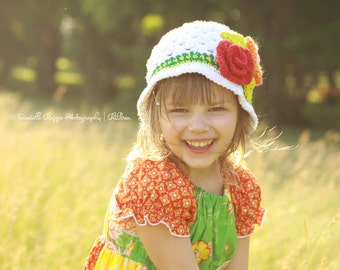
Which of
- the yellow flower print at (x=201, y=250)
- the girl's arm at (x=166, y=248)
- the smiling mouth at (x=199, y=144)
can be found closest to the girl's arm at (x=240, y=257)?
the yellow flower print at (x=201, y=250)

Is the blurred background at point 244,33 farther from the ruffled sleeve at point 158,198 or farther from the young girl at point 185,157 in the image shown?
the ruffled sleeve at point 158,198

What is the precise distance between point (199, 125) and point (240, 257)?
643 mm

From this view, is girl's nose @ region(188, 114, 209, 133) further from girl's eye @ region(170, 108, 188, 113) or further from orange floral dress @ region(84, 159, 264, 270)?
orange floral dress @ region(84, 159, 264, 270)

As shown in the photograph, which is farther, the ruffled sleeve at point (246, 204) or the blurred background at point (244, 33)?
the blurred background at point (244, 33)

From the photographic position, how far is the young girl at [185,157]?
2072mm

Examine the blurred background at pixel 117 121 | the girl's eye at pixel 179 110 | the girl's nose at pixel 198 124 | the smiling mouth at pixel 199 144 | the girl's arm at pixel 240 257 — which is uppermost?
the blurred background at pixel 117 121

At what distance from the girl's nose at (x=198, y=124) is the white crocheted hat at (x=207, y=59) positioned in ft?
0.46

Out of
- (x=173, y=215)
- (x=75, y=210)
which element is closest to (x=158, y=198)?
(x=173, y=215)

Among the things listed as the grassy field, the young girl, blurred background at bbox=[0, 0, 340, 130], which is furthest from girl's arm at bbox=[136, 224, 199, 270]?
blurred background at bbox=[0, 0, 340, 130]

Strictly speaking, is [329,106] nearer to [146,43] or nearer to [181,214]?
[146,43]

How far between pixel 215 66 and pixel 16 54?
23265 mm

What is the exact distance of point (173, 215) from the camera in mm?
2062

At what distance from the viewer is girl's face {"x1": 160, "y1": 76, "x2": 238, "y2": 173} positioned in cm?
210

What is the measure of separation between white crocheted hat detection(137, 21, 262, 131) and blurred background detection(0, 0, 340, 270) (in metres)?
0.64
